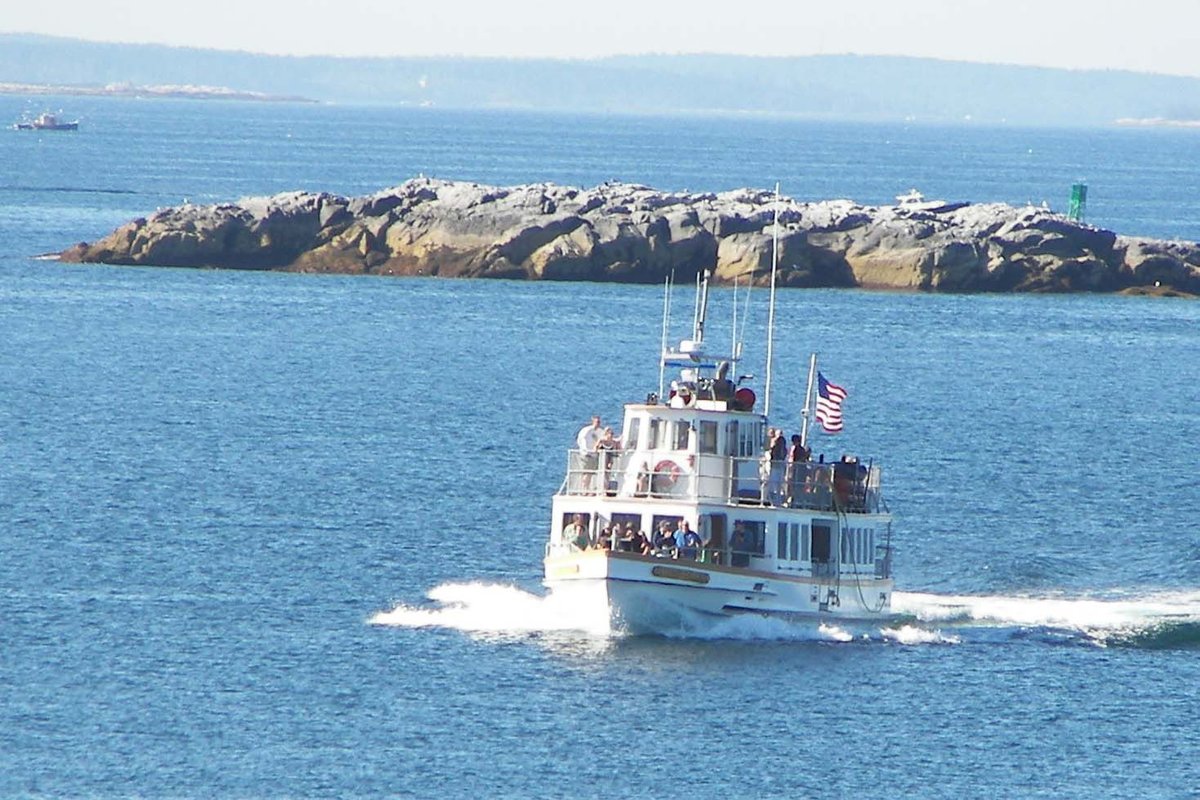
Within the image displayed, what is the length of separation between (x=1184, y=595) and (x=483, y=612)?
15.8 m

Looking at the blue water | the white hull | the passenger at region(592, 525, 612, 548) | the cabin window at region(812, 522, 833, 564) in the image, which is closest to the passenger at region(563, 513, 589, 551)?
the passenger at region(592, 525, 612, 548)

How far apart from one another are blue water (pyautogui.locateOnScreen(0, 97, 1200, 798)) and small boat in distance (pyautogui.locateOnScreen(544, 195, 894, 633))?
76cm

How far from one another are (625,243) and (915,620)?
69.4m

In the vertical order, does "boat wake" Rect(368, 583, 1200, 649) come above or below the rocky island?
below

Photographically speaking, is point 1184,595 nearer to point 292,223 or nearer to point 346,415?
point 346,415

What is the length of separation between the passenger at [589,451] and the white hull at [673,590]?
2.09 meters

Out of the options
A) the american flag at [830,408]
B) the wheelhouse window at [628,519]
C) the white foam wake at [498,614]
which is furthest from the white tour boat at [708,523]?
the american flag at [830,408]

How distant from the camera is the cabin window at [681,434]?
4953 cm

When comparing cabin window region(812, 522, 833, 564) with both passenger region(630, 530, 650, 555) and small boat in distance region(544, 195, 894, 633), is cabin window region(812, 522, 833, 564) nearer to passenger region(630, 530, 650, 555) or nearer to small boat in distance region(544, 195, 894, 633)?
small boat in distance region(544, 195, 894, 633)

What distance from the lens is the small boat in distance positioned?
4744cm

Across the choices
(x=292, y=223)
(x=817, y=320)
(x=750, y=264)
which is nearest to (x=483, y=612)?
(x=817, y=320)

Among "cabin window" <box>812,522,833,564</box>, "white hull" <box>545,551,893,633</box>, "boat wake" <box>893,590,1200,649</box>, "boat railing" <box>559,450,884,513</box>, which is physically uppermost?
"boat railing" <box>559,450,884,513</box>

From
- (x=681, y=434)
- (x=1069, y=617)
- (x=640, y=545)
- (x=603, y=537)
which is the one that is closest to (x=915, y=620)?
(x=1069, y=617)

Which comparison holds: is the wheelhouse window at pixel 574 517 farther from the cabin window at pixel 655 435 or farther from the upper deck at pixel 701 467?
the cabin window at pixel 655 435
